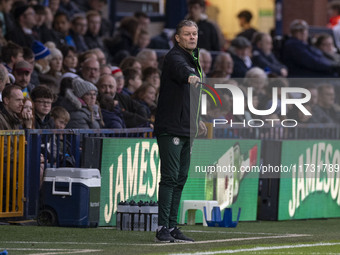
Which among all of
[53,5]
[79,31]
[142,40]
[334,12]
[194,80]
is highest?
[334,12]

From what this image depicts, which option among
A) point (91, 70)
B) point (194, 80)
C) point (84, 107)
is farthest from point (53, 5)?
point (194, 80)

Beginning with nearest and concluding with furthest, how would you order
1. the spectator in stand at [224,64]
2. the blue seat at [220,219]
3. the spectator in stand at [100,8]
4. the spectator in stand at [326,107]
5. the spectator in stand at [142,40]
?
the blue seat at [220,219], the spectator in stand at [326,107], the spectator in stand at [224,64], the spectator in stand at [142,40], the spectator in stand at [100,8]

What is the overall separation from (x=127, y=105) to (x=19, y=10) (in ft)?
9.68

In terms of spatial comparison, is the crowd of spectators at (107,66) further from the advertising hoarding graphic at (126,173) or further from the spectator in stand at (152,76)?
the advertising hoarding graphic at (126,173)

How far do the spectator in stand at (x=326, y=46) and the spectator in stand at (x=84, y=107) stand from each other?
10.3m

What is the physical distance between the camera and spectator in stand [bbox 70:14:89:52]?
64.2 feet

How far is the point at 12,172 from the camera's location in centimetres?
1327

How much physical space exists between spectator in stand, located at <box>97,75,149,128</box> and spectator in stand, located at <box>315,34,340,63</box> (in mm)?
8901

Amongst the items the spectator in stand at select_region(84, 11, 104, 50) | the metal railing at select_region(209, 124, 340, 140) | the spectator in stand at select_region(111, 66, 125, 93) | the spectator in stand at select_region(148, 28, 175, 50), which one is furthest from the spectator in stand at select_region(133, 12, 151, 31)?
the metal railing at select_region(209, 124, 340, 140)

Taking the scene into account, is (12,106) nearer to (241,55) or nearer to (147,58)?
(147,58)

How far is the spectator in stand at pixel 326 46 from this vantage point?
80.3ft

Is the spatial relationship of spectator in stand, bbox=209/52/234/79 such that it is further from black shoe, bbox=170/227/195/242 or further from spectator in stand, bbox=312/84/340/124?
black shoe, bbox=170/227/195/242

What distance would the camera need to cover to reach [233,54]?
2202 cm

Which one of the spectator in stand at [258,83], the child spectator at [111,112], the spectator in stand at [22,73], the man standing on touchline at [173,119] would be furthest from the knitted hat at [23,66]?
the man standing on touchline at [173,119]
